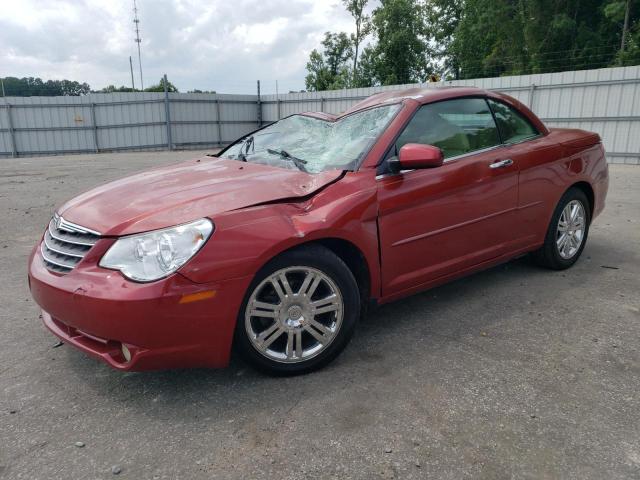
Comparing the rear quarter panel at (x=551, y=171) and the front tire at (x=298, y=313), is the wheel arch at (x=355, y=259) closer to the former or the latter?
the front tire at (x=298, y=313)

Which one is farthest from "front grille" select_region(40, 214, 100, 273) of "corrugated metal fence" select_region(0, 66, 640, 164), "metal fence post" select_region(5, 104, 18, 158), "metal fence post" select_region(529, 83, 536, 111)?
"metal fence post" select_region(5, 104, 18, 158)

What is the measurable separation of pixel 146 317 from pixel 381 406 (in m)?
1.17

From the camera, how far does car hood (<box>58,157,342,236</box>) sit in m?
2.51

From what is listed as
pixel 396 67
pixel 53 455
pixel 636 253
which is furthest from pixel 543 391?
pixel 396 67

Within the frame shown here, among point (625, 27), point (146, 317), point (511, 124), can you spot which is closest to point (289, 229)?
point (146, 317)

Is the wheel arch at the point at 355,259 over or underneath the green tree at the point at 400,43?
underneath

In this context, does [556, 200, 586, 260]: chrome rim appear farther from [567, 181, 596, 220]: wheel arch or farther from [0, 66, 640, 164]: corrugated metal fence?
[0, 66, 640, 164]: corrugated metal fence

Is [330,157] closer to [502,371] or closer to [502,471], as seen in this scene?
[502,371]

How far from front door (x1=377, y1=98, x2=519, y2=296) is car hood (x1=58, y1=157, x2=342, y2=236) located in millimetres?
483

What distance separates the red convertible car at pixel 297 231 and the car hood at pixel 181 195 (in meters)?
0.01

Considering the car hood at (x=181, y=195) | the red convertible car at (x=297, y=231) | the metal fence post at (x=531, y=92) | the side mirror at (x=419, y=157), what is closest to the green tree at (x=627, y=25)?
the metal fence post at (x=531, y=92)

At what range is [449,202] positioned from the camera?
334 centimetres

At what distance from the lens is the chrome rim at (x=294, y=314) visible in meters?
2.60

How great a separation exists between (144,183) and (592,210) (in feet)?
12.6
